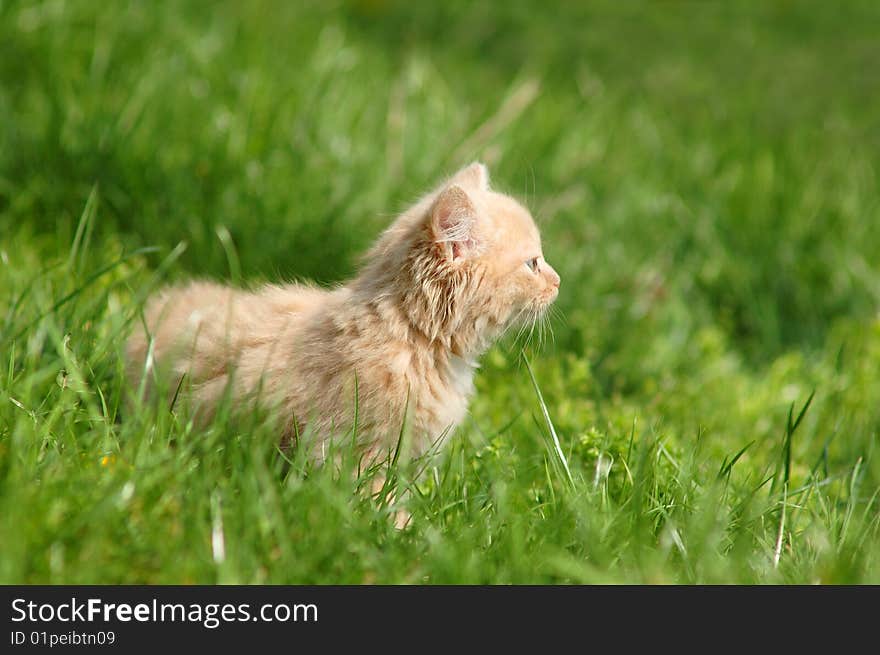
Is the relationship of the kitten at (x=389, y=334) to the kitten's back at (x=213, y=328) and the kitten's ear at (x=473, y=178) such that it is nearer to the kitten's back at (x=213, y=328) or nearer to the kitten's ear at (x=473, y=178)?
the kitten's back at (x=213, y=328)

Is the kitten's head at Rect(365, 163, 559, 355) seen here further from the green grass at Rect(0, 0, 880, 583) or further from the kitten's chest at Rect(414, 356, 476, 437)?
the green grass at Rect(0, 0, 880, 583)

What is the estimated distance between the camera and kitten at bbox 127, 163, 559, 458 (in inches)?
107

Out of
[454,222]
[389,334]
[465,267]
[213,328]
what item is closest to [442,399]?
[389,334]

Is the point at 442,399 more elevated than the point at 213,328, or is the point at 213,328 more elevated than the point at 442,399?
the point at 213,328

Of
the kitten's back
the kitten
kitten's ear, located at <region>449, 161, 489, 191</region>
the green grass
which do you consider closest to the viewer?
the green grass

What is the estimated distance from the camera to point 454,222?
2775 mm

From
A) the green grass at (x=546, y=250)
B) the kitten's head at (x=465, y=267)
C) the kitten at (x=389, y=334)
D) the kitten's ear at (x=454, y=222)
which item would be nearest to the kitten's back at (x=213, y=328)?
the kitten at (x=389, y=334)

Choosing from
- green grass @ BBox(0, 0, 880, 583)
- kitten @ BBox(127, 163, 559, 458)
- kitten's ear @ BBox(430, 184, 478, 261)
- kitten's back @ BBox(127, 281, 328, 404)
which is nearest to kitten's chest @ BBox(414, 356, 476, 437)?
kitten @ BBox(127, 163, 559, 458)

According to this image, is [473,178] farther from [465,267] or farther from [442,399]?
[442,399]

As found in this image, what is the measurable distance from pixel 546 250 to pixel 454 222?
172 centimetres

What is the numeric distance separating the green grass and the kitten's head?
0.37 meters

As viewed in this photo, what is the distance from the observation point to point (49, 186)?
3.94 m

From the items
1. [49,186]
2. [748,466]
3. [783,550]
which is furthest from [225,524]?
[49,186]
